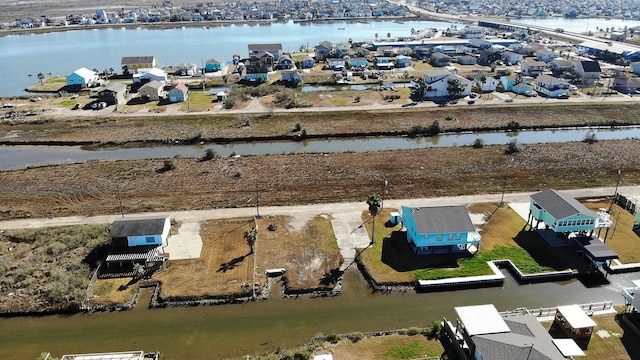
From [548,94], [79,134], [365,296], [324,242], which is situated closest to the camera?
[365,296]

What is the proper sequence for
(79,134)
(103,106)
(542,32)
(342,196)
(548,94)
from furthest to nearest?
(542,32), (548,94), (103,106), (79,134), (342,196)

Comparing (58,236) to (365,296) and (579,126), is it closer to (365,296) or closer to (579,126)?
(365,296)

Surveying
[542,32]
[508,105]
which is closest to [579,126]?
[508,105]

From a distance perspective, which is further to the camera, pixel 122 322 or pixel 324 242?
pixel 324 242

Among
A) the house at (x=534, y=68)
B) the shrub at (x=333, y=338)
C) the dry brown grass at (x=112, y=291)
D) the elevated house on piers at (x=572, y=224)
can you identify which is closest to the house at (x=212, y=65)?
the house at (x=534, y=68)

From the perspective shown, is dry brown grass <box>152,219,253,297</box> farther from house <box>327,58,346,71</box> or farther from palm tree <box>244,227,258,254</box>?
house <box>327,58,346,71</box>

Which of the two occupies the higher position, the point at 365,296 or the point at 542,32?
the point at 542,32

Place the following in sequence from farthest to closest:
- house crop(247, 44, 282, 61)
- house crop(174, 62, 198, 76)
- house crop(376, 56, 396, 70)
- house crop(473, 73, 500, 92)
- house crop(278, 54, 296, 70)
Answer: house crop(247, 44, 282, 61) < house crop(376, 56, 396, 70) < house crop(278, 54, 296, 70) < house crop(174, 62, 198, 76) < house crop(473, 73, 500, 92)

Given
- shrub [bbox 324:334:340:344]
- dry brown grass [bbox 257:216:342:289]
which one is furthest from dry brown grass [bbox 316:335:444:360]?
dry brown grass [bbox 257:216:342:289]
